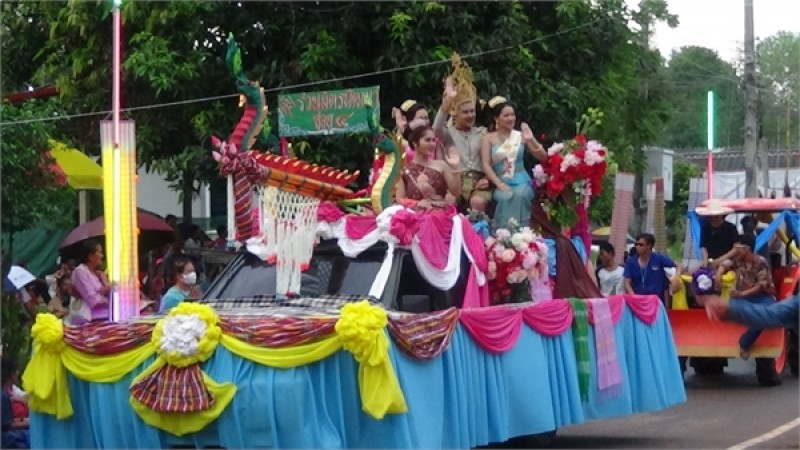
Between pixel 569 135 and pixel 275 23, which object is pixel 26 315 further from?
pixel 569 135

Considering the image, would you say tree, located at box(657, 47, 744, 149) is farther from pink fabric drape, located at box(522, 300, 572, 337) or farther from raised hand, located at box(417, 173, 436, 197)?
pink fabric drape, located at box(522, 300, 572, 337)

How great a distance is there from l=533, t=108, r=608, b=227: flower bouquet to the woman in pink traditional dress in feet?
3.56

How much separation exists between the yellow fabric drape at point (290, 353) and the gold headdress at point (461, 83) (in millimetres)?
4515

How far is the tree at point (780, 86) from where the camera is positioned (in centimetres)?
6438

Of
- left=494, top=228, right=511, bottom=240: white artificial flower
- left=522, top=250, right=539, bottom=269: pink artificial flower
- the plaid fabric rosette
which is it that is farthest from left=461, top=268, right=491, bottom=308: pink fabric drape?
the plaid fabric rosette

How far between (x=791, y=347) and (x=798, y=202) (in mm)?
1932

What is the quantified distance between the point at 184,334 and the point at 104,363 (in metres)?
0.90

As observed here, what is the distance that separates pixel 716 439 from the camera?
1288 centimetres

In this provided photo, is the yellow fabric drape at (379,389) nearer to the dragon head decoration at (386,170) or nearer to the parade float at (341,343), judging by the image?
the parade float at (341,343)

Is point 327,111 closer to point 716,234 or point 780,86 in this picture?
point 716,234

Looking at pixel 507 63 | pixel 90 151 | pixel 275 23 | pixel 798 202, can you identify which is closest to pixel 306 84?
pixel 275 23

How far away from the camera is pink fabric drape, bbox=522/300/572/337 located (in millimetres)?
11336

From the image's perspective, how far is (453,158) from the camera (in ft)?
41.6

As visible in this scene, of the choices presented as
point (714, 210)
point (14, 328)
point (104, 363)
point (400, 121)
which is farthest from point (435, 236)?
point (714, 210)
